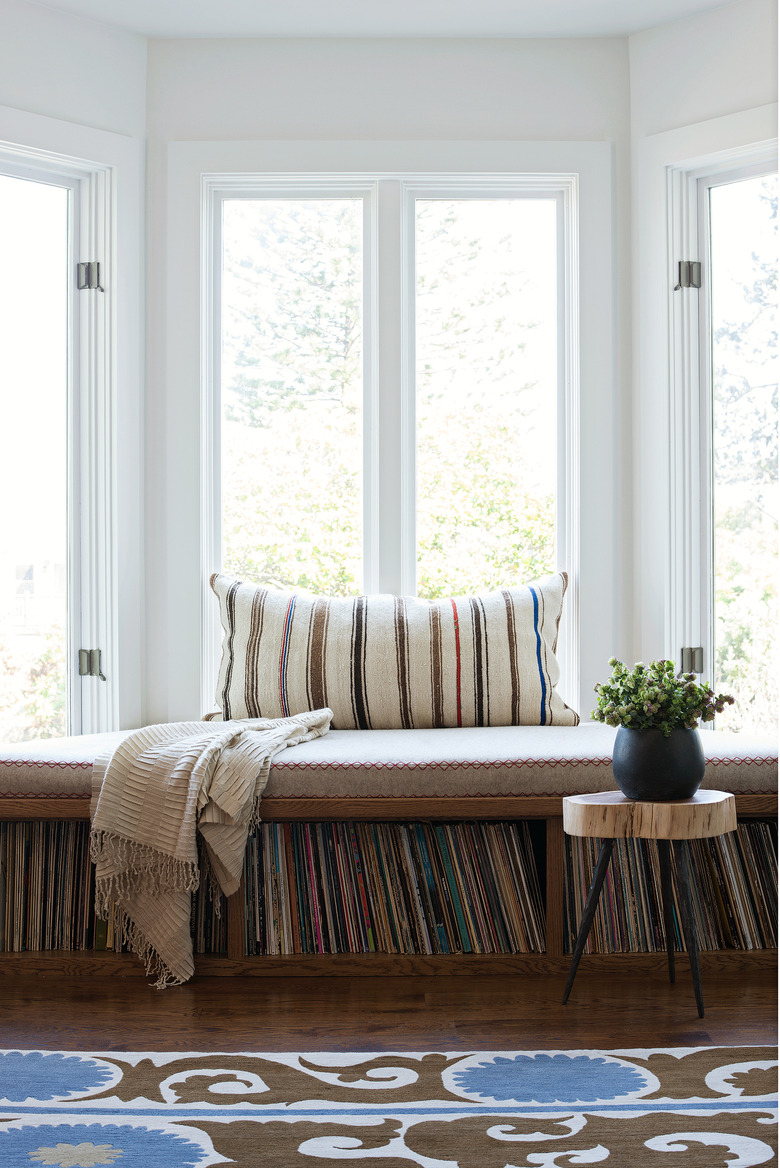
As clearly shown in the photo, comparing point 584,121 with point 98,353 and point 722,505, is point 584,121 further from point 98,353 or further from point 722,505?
point 98,353

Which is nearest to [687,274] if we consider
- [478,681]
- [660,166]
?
[660,166]

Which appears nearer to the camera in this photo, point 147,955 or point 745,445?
point 147,955

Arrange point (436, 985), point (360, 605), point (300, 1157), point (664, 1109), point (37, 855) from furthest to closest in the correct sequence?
point (360, 605)
point (37, 855)
point (436, 985)
point (664, 1109)
point (300, 1157)

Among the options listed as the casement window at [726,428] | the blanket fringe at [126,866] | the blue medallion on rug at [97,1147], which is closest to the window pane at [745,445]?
the casement window at [726,428]

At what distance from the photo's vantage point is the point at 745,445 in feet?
10.1

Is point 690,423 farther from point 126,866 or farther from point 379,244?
Result: point 126,866

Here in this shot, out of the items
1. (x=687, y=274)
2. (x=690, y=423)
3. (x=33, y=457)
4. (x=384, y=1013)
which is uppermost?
(x=687, y=274)

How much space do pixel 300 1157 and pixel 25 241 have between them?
269 cm

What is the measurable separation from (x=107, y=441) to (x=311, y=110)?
4.10 feet

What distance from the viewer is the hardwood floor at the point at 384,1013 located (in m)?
2.00

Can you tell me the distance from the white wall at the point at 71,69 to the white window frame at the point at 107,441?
4.4 inches

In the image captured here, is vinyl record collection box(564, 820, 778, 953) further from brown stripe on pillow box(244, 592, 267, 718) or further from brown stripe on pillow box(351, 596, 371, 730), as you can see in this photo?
brown stripe on pillow box(244, 592, 267, 718)

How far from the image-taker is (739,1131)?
163 cm

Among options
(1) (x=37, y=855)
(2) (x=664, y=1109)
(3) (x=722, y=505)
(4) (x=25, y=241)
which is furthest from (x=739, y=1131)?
(4) (x=25, y=241)
